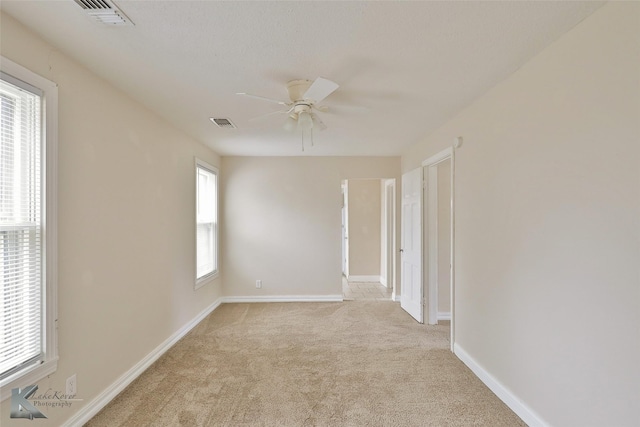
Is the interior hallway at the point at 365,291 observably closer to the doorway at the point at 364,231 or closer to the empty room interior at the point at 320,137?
the doorway at the point at 364,231

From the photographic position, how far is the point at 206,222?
15.6ft

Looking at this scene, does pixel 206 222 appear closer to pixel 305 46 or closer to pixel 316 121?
pixel 316 121

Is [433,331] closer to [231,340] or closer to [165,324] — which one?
[231,340]

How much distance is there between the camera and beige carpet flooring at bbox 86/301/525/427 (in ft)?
7.34

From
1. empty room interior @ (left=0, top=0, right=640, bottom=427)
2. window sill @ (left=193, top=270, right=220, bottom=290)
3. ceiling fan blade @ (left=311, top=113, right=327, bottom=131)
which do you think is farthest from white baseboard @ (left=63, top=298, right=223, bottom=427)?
ceiling fan blade @ (left=311, top=113, right=327, bottom=131)

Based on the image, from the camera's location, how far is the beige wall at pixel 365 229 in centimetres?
705

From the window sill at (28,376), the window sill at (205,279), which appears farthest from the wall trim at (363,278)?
the window sill at (28,376)

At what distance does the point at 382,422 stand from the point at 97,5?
286 cm

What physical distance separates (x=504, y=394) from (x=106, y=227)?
316 centimetres

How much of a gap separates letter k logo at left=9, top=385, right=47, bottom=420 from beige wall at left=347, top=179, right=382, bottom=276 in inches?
226

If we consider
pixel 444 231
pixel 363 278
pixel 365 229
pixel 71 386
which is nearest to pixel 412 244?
pixel 444 231

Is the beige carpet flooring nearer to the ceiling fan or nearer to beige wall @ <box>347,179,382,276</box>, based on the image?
the ceiling fan

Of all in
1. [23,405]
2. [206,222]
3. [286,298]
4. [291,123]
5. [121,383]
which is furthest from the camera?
[286,298]

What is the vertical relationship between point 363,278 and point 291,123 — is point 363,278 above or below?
below
